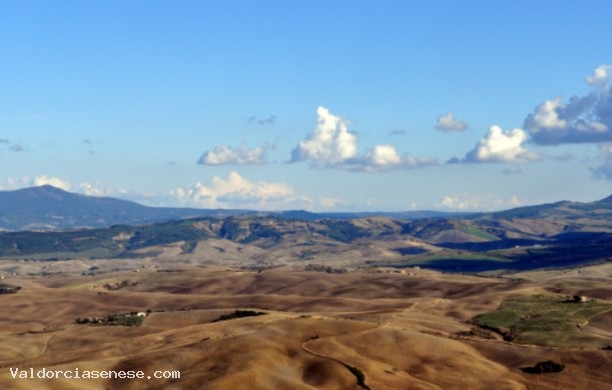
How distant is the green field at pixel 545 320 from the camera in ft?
489

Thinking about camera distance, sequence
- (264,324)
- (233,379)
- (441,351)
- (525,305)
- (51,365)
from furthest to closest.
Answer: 1. (525,305)
2. (264,324)
3. (441,351)
4. (51,365)
5. (233,379)

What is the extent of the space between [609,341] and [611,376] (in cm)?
3124

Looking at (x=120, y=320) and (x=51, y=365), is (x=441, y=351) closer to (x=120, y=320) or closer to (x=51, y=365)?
(x=51, y=365)

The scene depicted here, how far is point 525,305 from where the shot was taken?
639 feet

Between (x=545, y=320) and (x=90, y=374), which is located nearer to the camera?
(x=90, y=374)

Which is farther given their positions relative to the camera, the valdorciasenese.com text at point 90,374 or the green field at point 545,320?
the green field at point 545,320

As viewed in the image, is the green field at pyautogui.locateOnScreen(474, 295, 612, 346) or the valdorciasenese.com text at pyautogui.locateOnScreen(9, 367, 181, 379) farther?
the green field at pyautogui.locateOnScreen(474, 295, 612, 346)

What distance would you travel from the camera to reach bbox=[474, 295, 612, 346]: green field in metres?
149

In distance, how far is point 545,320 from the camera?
171 metres

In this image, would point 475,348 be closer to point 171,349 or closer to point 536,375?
point 536,375

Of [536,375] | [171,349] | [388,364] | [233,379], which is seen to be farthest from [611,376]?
[171,349]

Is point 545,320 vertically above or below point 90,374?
below

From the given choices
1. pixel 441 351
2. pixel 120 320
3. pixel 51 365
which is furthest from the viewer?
pixel 120 320

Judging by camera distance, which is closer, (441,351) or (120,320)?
(441,351)
